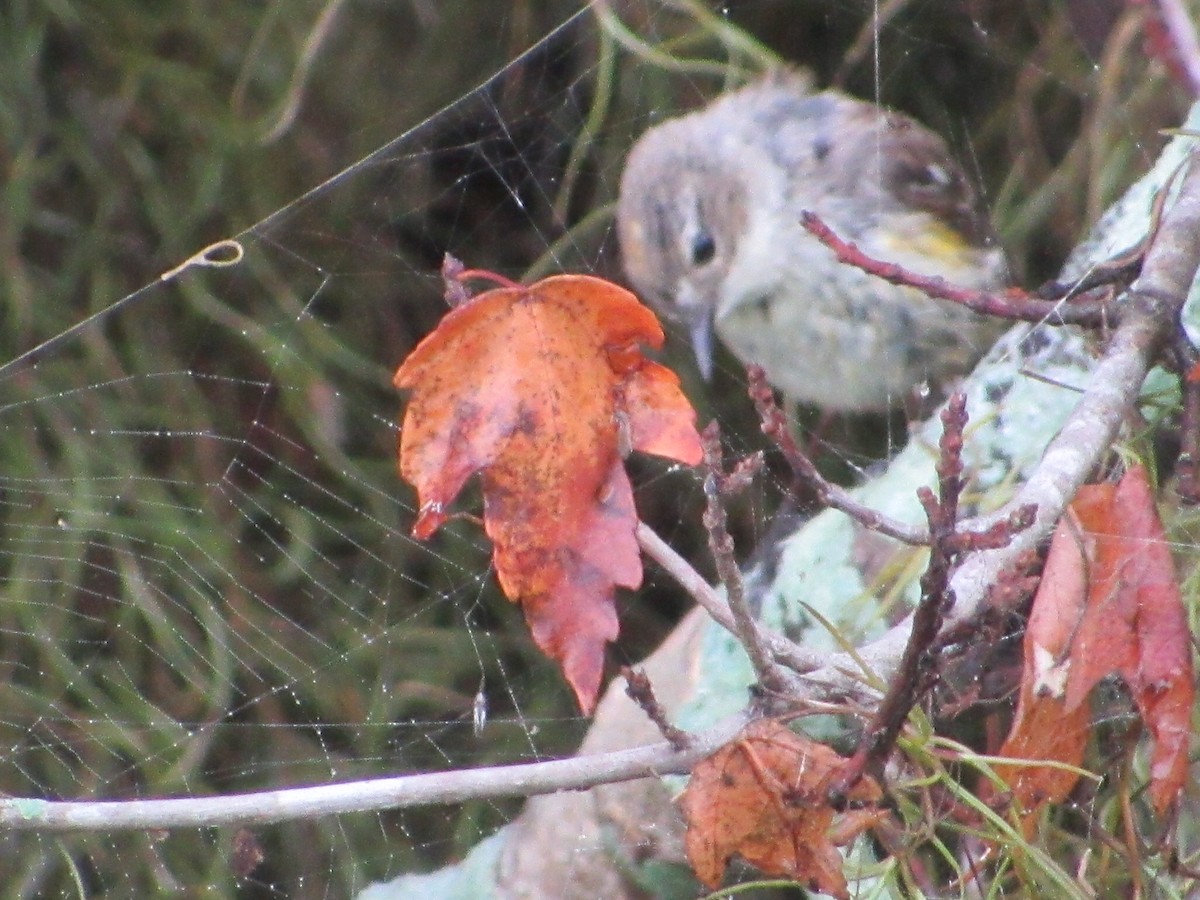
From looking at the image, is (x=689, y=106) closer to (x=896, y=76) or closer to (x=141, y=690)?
(x=896, y=76)

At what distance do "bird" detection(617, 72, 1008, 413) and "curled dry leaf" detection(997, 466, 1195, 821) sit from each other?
60 centimetres

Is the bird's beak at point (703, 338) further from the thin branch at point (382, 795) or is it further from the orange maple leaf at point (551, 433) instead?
the thin branch at point (382, 795)

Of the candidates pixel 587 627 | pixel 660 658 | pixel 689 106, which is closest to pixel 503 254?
pixel 689 106

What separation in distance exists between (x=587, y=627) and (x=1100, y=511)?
0.91 feet

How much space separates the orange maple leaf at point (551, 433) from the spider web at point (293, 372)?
714 mm

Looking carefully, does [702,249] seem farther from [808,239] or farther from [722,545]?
[722,545]

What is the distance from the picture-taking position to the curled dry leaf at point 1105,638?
68cm

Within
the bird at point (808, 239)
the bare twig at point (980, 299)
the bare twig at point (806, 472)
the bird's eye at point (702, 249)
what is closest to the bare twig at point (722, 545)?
the bare twig at point (806, 472)

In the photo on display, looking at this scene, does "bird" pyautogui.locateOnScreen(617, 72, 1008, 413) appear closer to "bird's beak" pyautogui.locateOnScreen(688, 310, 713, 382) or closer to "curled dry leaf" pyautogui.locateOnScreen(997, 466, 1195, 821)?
"bird's beak" pyautogui.locateOnScreen(688, 310, 713, 382)

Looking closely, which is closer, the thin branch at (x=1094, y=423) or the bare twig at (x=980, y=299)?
the thin branch at (x=1094, y=423)

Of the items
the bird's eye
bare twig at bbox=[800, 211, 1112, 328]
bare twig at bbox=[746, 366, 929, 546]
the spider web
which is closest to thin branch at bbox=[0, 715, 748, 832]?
bare twig at bbox=[746, 366, 929, 546]

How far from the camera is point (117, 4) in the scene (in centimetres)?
143

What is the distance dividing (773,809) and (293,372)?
0.99 meters

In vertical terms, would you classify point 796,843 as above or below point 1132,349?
below
